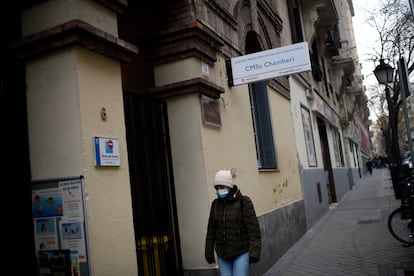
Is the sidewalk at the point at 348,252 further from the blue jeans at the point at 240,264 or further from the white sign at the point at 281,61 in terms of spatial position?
the white sign at the point at 281,61

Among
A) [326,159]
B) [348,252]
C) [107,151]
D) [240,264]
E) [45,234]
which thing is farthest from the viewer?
[326,159]

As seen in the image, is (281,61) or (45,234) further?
(281,61)

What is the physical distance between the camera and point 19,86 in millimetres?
4219

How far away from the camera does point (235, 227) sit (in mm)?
4598

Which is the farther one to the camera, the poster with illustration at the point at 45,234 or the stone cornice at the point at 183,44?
the stone cornice at the point at 183,44

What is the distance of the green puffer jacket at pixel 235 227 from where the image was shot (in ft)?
15.0

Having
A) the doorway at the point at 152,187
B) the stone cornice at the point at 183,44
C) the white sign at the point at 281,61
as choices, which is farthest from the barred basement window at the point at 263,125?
the doorway at the point at 152,187

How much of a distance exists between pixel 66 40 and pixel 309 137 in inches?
443

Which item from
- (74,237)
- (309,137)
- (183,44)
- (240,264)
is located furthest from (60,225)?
(309,137)

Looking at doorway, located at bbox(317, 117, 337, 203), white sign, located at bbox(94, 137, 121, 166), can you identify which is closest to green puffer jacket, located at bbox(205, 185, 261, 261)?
white sign, located at bbox(94, 137, 121, 166)

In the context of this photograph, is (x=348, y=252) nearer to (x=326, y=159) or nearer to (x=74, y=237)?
(x=74, y=237)

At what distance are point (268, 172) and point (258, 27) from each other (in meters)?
3.11

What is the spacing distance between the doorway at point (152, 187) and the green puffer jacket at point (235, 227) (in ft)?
3.68

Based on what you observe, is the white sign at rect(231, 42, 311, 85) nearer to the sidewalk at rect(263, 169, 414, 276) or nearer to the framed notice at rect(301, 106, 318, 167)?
the sidewalk at rect(263, 169, 414, 276)
